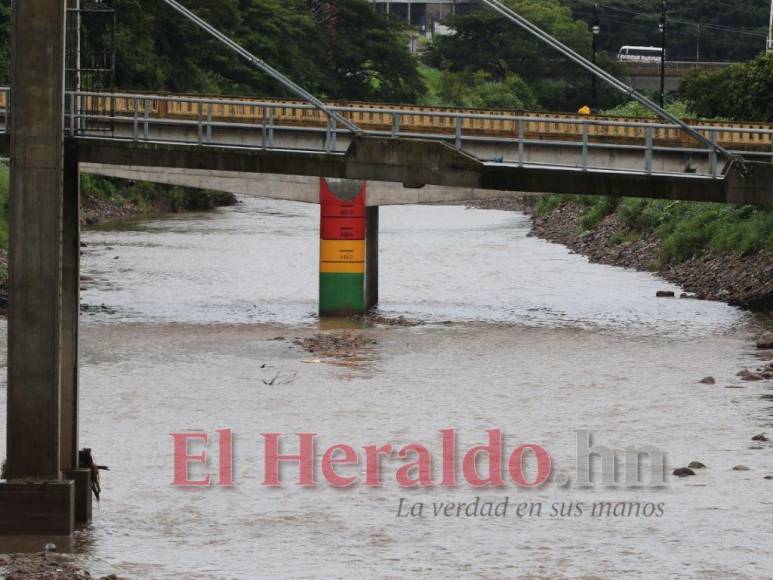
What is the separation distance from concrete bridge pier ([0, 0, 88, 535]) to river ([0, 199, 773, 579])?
3.49 feet

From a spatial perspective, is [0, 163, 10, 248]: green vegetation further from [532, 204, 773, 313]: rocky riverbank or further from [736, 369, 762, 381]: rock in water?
[736, 369, 762, 381]: rock in water

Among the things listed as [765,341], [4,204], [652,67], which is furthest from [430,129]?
[652,67]

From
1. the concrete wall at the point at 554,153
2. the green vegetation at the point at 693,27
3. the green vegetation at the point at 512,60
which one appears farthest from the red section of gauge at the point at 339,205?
the green vegetation at the point at 693,27

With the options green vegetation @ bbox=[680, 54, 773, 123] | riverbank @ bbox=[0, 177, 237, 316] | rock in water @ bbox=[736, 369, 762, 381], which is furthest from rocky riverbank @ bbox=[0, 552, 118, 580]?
riverbank @ bbox=[0, 177, 237, 316]

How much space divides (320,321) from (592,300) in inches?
335

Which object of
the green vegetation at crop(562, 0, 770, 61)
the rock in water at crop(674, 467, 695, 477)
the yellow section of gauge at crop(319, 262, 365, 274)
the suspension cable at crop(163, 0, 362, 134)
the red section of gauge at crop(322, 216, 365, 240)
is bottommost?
the rock in water at crop(674, 467, 695, 477)

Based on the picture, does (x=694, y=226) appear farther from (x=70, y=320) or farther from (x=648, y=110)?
(x=70, y=320)

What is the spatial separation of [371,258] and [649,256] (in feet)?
49.0

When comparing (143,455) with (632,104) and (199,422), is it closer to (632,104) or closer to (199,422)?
(199,422)

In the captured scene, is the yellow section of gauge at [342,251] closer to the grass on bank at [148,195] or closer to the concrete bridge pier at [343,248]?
the concrete bridge pier at [343,248]

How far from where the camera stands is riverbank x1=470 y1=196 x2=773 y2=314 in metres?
50.1

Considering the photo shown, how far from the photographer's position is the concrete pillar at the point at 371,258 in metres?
48.7

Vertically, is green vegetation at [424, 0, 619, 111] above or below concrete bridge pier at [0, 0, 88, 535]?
above

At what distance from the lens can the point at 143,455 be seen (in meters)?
28.1
